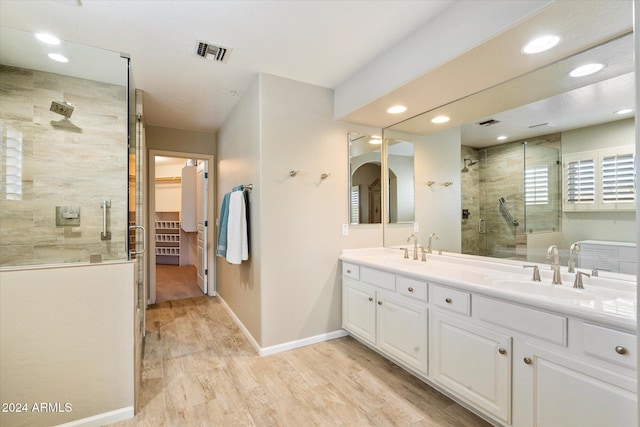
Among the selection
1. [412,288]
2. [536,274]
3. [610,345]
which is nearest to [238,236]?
[412,288]

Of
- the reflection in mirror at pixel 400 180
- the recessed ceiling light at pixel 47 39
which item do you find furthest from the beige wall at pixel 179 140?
the reflection in mirror at pixel 400 180

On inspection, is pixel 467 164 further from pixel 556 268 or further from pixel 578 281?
pixel 578 281

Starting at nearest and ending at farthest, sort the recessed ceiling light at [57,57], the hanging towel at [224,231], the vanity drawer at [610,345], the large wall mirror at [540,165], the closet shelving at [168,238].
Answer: the vanity drawer at [610,345]
the large wall mirror at [540,165]
the recessed ceiling light at [57,57]
the hanging towel at [224,231]
the closet shelving at [168,238]

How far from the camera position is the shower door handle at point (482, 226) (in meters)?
2.32

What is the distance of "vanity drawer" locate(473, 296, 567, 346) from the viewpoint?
1.35 m

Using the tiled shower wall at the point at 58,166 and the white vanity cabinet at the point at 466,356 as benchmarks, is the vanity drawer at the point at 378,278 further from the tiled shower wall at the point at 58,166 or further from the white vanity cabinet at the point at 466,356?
the tiled shower wall at the point at 58,166

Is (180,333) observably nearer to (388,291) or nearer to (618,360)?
(388,291)

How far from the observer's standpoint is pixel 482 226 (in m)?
2.34

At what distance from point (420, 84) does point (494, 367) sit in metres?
1.86

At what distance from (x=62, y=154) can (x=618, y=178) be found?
12.0 ft

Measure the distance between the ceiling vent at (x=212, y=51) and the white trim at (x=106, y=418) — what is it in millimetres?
2554

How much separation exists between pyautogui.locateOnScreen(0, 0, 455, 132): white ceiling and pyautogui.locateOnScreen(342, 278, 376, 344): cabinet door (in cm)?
200

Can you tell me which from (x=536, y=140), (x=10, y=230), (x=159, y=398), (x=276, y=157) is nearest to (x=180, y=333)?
(x=159, y=398)

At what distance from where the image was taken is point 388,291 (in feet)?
7.83
